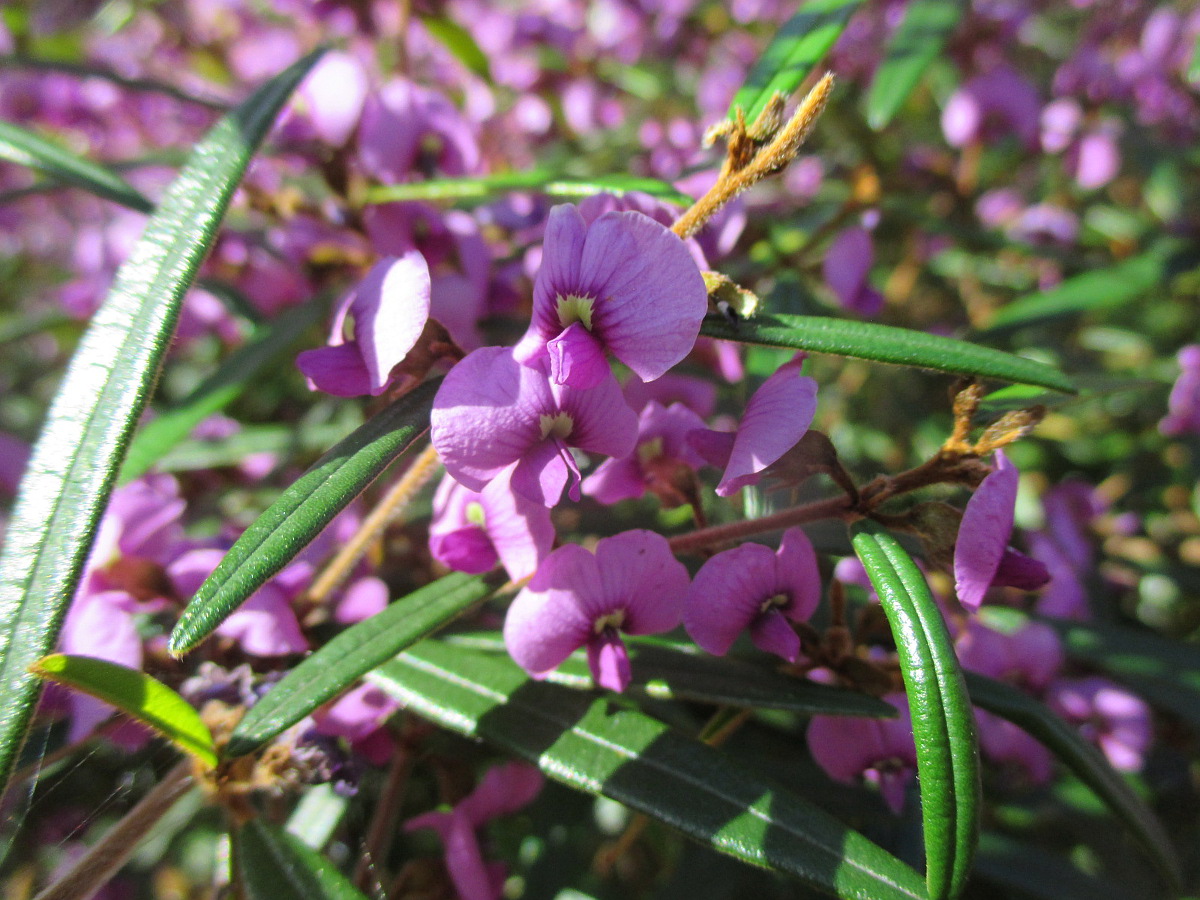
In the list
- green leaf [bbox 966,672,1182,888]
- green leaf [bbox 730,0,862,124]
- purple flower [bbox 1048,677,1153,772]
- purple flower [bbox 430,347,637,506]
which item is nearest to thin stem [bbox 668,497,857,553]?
purple flower [bbox 430,347,637,506]

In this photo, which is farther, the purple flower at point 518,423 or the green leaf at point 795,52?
the green leaf at point 795,52

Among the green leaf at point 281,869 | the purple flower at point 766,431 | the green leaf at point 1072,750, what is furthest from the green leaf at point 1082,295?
the green leaf at point 281,869

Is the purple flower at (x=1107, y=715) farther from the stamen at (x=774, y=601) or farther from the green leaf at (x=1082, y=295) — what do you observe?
the stamen at (x=774, y=601)

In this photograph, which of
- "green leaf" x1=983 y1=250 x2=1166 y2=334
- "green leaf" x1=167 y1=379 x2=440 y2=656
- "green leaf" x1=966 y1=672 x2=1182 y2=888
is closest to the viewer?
"green leaf" x1=167 y1=379 x2=440 y2=656

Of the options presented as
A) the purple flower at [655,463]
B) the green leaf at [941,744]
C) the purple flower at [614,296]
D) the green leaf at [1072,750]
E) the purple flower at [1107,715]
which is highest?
the purple flower at [614,296]

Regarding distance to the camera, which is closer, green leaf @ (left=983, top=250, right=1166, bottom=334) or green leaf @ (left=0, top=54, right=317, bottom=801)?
green leaf @ (left=0, top=54, right=317, bottom=801)

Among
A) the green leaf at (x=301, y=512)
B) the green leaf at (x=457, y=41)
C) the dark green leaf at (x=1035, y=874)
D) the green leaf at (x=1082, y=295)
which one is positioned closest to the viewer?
the green leaf at (x=301, y=512)

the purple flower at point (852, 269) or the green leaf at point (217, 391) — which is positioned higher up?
the green leaf at point (217, 391)

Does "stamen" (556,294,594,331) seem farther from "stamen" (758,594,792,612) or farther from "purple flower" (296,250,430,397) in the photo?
"stamen" (758,594,792,612)
